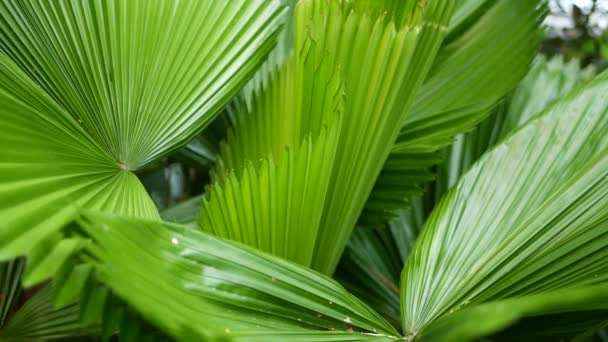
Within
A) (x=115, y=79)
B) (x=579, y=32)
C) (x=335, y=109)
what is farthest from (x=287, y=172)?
(x=579, y=32)

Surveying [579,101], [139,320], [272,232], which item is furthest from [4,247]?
[579,101]

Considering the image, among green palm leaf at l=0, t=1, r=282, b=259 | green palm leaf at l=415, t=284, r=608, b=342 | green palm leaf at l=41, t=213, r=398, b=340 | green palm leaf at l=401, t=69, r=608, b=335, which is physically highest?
green palm leaf at l=0, t=1, r=282, b=259

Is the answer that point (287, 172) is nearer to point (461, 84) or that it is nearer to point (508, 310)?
point (508, 310)

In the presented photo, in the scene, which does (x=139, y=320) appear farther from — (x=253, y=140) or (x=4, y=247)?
(x=253, y=140)

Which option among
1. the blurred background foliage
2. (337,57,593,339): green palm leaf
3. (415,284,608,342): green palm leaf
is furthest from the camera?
the blurred background foliage

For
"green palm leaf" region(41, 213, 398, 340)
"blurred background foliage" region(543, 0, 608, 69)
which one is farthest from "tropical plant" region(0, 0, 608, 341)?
"blurred background foliage" region(543, 0, 608, 69)

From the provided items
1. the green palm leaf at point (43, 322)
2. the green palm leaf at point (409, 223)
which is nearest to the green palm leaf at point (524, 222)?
the green palm leaf at point (409, 223)

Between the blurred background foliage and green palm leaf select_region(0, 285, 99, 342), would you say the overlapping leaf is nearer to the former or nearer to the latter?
green palm leaf select_region(0, 285, 99, 342)
